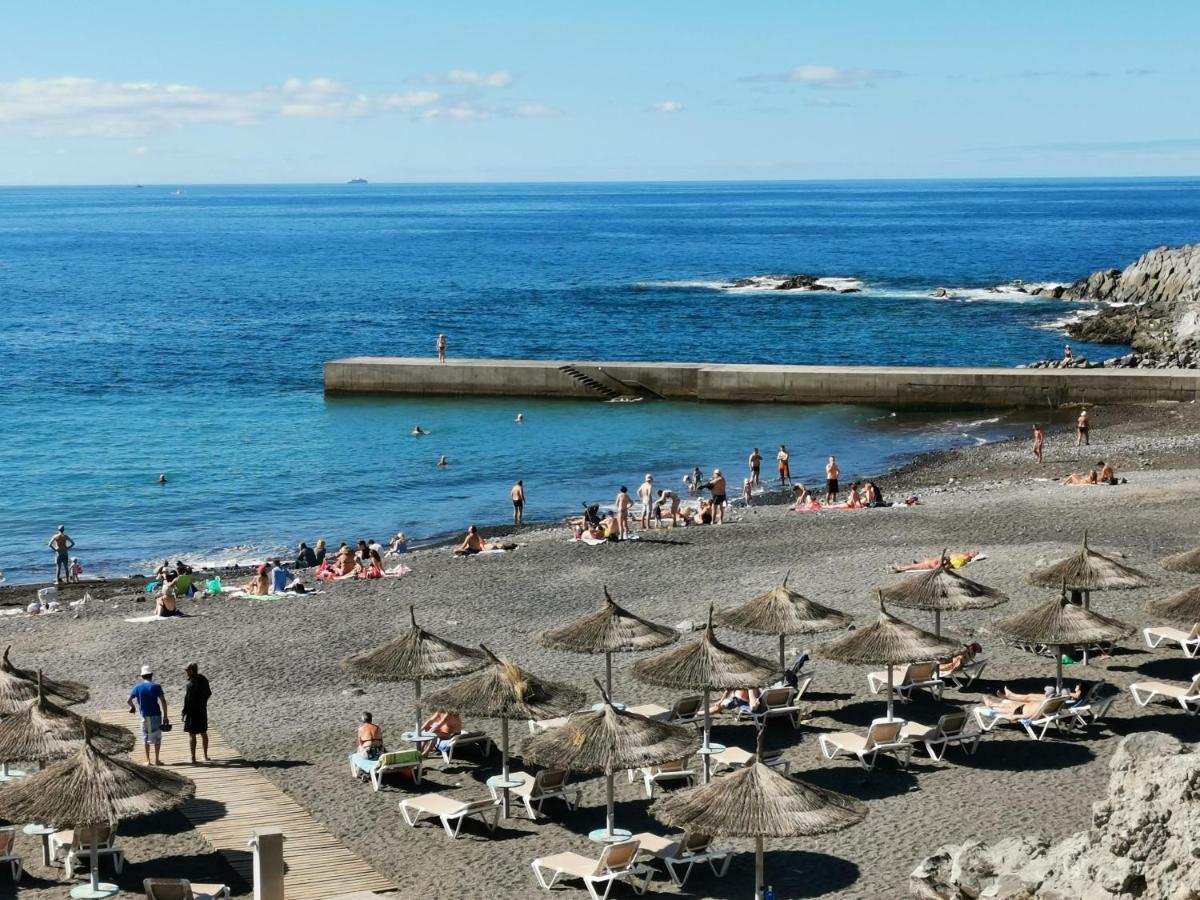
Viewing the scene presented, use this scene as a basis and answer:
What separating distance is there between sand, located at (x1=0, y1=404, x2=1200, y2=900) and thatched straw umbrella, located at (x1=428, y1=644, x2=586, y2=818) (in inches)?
45.5

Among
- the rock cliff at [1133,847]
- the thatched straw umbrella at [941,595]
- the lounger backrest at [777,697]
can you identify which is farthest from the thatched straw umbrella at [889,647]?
the rock cliff at [1133,847]

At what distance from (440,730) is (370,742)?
3.66 feet

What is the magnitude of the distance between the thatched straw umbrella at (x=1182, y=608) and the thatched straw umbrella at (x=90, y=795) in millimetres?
12686

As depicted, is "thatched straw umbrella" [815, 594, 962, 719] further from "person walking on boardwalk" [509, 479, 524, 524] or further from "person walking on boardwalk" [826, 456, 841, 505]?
"person walking on boardwalk" [509, 479, 524, 524]

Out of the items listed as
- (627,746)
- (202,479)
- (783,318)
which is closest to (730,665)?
(627,746)

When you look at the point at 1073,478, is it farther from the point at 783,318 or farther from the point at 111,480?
the point at 783,318

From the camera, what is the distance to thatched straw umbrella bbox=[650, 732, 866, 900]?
1316 cm

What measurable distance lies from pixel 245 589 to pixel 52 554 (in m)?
9.78

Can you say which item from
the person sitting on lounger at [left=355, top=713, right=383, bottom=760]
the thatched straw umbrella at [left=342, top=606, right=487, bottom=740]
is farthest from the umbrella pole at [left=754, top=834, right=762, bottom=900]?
the person sitting on lounger at [left=355, top=713, right=383, bottom=760]

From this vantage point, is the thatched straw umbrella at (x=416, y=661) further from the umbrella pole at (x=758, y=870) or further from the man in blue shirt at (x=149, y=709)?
the umbrella pole at (x=758, y=870)

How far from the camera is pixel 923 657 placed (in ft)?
59.6

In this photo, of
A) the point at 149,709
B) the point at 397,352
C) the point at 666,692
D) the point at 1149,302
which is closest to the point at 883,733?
the point at 666,692

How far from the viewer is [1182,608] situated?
65.3 feet

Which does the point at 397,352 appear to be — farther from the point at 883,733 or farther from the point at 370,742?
the point at 883,733
